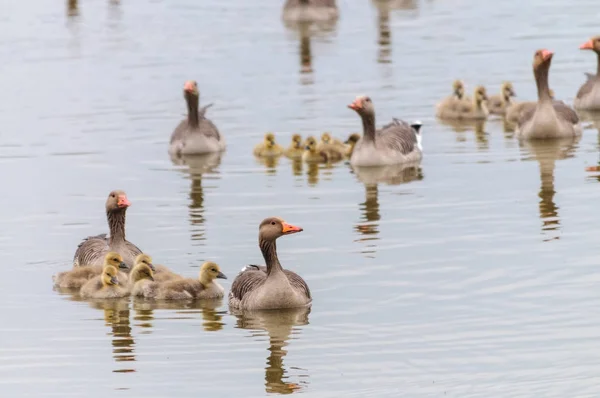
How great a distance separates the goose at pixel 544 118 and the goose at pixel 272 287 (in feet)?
35.1

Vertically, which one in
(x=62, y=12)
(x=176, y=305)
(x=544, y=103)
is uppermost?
(x=62, y=12)

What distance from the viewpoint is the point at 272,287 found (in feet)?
58.7

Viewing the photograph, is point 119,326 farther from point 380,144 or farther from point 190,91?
point 190,91

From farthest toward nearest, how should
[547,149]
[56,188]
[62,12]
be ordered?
[62,12], [547,149], [56,188]

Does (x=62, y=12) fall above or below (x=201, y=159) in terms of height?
above

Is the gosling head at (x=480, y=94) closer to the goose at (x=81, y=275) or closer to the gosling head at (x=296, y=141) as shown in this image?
the gosling head at (x=296, y=141)

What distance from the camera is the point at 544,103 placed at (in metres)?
28.0

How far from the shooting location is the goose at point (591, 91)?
30297 millimetres

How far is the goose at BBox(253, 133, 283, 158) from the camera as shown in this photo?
27.1 metres

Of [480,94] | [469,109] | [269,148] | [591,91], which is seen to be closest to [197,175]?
[269,148]

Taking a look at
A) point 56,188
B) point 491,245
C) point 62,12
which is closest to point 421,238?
point 491,245

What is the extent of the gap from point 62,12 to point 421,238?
30012mm

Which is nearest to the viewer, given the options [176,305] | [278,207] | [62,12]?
[176,305]

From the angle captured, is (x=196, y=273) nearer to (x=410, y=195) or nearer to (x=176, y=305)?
(x=176, y=305)
